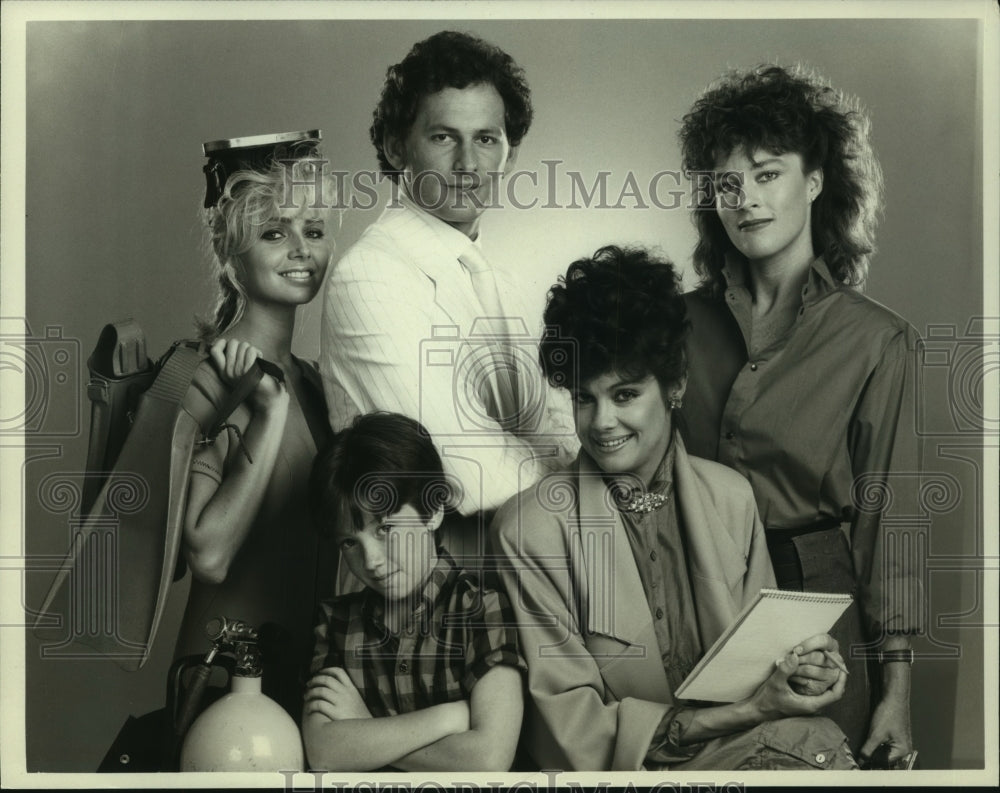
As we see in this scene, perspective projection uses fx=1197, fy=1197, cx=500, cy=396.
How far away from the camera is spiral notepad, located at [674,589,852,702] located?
239 centimetres

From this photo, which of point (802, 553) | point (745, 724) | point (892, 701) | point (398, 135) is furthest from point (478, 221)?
point (892, 701)

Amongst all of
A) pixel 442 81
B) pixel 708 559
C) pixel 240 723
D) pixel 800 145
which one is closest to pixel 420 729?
pixel 240 723

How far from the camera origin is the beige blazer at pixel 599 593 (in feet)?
7.93

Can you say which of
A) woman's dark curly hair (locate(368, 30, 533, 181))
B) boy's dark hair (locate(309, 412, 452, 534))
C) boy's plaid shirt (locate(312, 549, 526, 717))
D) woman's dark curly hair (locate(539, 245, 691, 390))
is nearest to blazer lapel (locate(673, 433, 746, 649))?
woman's dark curly hair (locate(539, 245, 691, 390))

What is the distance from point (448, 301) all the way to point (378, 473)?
0.38 m

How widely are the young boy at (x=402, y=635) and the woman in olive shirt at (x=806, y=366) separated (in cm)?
57

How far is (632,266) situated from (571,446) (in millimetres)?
394

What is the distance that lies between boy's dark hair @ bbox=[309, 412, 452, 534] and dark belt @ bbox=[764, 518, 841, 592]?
670 mm

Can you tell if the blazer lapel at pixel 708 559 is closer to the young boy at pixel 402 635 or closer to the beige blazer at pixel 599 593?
the beige blazer at pixel 599 593

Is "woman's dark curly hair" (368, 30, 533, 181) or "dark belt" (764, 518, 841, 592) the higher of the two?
"woman's dark curly hair" (368, 30, 533, 181)

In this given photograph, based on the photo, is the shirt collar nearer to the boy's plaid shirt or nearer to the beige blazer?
the beige blazer

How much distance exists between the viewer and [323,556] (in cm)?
245

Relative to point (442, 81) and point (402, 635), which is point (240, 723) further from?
point (442, 81)

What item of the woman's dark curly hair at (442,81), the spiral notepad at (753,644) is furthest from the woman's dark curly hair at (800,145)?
the spiral notepad at (753,644)
